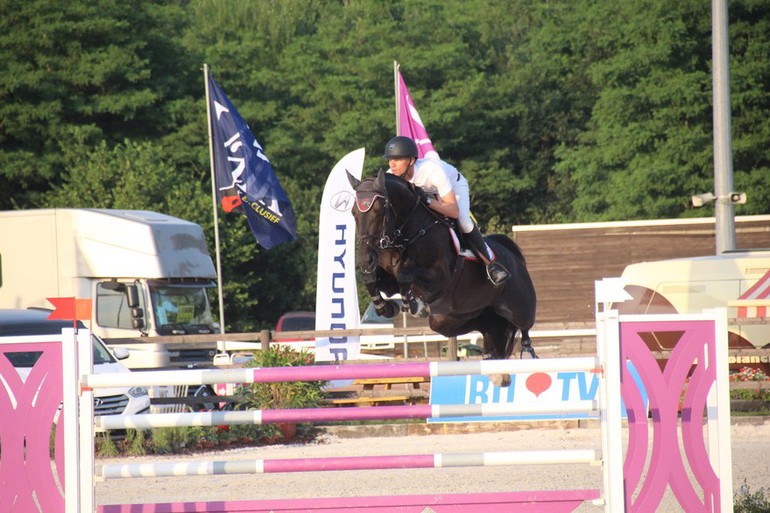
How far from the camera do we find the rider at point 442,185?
22.5 ft

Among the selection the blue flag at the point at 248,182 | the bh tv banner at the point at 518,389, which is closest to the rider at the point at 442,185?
the bh tv banner at the point at 518,389

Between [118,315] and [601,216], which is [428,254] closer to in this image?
[118,315]

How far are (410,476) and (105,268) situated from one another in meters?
7.67

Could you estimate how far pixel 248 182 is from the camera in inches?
688

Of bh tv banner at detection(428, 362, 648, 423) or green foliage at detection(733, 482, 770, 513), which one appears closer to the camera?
green foliage at detection(733, 482, 770, 513)

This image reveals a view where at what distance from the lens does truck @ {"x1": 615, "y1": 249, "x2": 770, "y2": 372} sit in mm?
13539

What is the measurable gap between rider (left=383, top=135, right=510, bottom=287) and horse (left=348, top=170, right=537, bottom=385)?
99mm

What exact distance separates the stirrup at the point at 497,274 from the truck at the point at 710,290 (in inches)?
256

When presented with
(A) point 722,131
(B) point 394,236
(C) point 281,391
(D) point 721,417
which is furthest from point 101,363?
(A) point 722,131

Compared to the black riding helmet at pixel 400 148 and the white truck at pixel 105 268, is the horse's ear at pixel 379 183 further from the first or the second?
the white truck at pixel 105 268

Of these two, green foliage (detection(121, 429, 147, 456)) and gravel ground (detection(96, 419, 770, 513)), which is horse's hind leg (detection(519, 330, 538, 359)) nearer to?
gravel ground (detection(96, 419, 770, 513))

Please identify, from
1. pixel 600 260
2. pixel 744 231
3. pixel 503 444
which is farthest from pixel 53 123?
pixel 503 444

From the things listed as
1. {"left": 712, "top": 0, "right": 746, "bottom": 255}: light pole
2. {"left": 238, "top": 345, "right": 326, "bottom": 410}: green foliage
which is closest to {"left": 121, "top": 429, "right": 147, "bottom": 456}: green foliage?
{"left": 238, "top": 345, "right": 326, "bottom": 410}: green foliage

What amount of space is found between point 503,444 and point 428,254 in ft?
15.6
